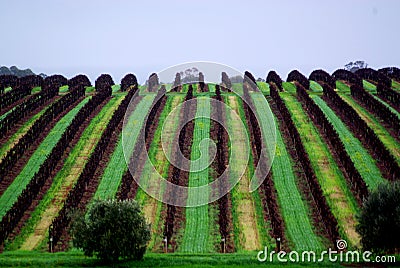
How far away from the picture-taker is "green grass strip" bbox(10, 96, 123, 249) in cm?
2861

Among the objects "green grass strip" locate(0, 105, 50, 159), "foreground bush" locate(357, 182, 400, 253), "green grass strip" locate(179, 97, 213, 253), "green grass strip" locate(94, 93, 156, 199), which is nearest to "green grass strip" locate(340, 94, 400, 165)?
"green grass strip" locate(179, 97, 213, 253)

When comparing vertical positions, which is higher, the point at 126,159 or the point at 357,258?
the point at 126,159

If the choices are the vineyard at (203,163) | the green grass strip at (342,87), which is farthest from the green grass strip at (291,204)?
the green grass strip at (342,87)

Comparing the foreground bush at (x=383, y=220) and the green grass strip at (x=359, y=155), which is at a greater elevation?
the green grass strip at (x=359, y=155)

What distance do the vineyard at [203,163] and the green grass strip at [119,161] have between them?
0.10 meters

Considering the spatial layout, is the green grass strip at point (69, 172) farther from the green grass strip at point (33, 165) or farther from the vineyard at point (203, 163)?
the green grass strip at point (33, 165)

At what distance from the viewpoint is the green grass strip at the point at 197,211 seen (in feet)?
86.6

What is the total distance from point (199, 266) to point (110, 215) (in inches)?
170

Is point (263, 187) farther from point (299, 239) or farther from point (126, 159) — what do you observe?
point (126, 159)

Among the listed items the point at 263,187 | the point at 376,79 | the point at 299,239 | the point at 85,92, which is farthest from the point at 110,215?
the point at 376,79

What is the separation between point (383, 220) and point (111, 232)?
37.5 ft

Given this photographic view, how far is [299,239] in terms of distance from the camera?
26.8 metres

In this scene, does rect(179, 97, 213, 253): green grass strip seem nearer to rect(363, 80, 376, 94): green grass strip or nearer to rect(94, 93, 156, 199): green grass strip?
rect(94, 93, 156, 199): green grass strip

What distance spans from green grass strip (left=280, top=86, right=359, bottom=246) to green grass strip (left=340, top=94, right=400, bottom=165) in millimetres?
4851
